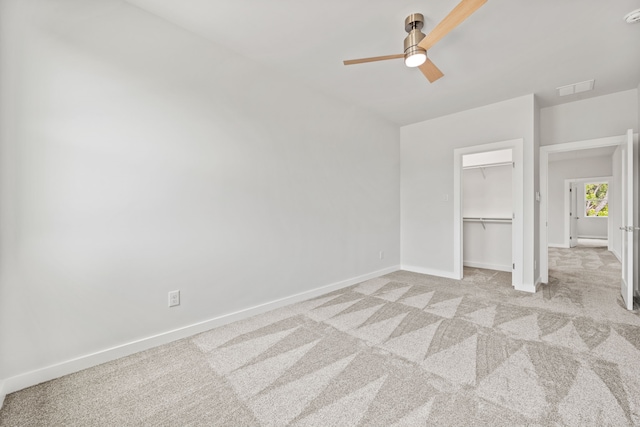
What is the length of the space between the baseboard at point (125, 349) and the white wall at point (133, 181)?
0.15 feet

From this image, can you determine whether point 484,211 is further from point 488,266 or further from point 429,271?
point 429,271

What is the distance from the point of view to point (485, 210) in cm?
524

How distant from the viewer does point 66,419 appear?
57.7 inches

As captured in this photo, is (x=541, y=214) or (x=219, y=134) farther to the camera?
(x=541, y=214)

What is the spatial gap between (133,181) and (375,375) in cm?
225

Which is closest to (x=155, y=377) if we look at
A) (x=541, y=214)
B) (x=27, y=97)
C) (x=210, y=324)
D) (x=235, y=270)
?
(x=210, y=324)

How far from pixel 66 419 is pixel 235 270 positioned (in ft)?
4.78

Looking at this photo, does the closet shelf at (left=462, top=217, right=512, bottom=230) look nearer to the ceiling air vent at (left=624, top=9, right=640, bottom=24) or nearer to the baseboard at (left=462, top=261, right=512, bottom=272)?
the baseboard at (left=462, top=261, right=512, bottom=272)

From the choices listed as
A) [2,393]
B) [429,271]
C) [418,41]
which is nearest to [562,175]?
[429,271]

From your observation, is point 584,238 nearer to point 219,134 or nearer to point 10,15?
point 219,134

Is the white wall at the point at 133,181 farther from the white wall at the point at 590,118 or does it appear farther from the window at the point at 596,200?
the window at the point at 596,200

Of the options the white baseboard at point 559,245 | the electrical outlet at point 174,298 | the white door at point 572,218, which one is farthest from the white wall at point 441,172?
the white door at point 572,218

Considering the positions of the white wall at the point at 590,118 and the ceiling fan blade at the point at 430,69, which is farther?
the white wall at the point at 590,118

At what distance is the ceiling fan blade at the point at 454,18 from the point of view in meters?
1.56
